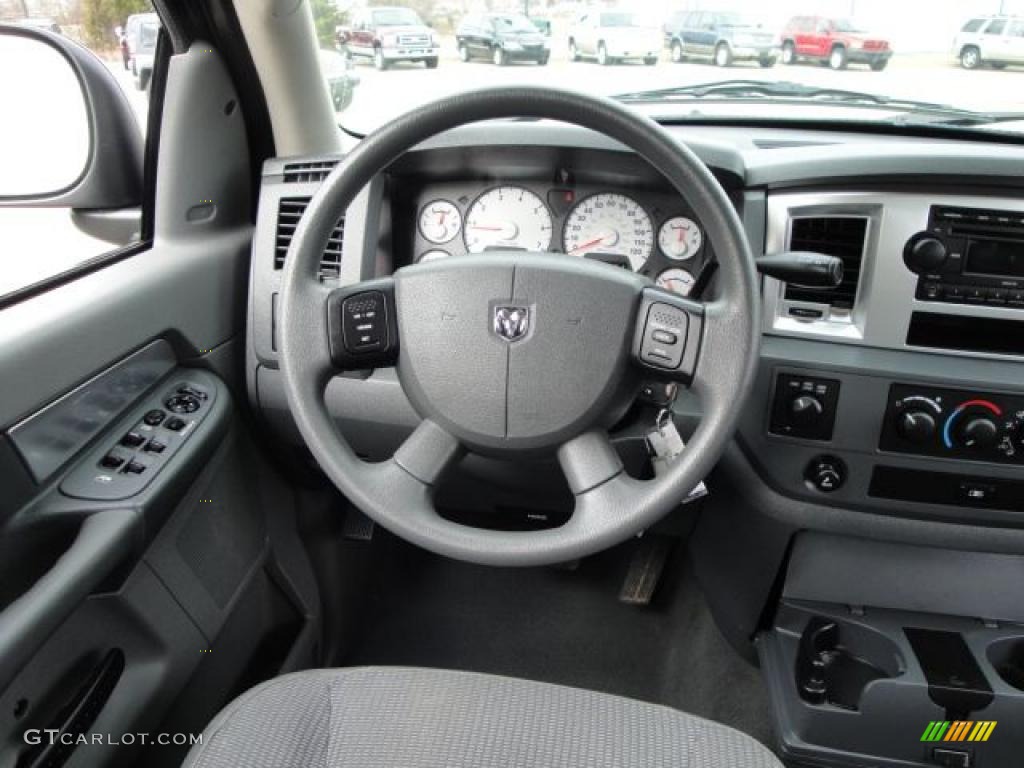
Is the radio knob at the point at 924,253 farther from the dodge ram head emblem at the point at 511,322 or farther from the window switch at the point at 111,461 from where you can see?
the window switch at the point at 111,461

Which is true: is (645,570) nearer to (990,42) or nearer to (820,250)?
(820,250)

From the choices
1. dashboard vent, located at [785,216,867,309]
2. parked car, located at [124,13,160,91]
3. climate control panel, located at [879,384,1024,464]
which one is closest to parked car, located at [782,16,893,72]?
dashboard vent, located at [785,216,867,309]

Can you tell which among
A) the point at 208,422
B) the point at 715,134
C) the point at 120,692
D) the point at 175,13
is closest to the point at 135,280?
the point at 208,422

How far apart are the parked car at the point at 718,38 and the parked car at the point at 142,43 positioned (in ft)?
3.77

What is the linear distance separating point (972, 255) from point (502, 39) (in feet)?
3.86

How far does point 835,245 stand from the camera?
149 cm

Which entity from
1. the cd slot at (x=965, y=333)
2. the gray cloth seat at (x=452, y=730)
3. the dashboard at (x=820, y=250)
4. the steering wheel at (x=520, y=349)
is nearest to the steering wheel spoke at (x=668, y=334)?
the steering wheel at (x=520, y=349)

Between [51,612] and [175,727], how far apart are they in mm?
474

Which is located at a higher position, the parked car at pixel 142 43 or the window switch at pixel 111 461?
the parked car at pixel 142 43

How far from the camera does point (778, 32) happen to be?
183 centimetres

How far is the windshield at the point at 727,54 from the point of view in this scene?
170cm

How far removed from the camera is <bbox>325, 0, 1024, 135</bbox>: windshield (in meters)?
1.70

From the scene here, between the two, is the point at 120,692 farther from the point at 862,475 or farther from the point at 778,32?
the point at 778,32

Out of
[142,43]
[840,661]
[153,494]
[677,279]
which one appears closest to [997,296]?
[677,279]
